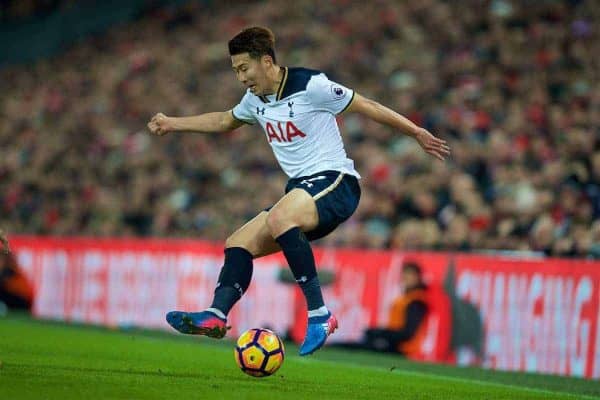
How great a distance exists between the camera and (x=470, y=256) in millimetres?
12234

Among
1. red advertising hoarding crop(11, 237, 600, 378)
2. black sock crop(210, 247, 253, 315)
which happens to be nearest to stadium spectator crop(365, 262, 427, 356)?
red advertising hoarding crop(11, 237, 600, 378)

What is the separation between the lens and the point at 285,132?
7.93 meters

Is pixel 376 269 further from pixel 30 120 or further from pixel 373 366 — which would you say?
pixel 30 120

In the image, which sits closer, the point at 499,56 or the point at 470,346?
the point at 470,346

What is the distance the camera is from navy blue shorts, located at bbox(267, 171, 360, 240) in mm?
7758

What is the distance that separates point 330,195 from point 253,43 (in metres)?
1.11

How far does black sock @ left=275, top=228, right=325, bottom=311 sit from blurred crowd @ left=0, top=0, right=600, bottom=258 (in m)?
4.27

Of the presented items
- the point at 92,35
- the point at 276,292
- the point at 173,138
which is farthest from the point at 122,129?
the point at 276,292

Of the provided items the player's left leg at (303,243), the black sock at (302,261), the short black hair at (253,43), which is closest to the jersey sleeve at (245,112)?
the short black hair at (253,43)

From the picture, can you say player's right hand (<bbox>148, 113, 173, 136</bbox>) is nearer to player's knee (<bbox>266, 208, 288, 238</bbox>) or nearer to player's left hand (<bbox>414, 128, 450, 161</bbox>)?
player's knee (<bbox>266, 208, 288, 238</bbox>)

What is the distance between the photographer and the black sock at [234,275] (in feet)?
25.9

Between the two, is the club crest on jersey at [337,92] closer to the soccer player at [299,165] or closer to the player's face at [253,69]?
the soccer player at [299,165]

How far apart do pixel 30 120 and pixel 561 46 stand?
12.8 meters

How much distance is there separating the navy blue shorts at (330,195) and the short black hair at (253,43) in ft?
2.82
